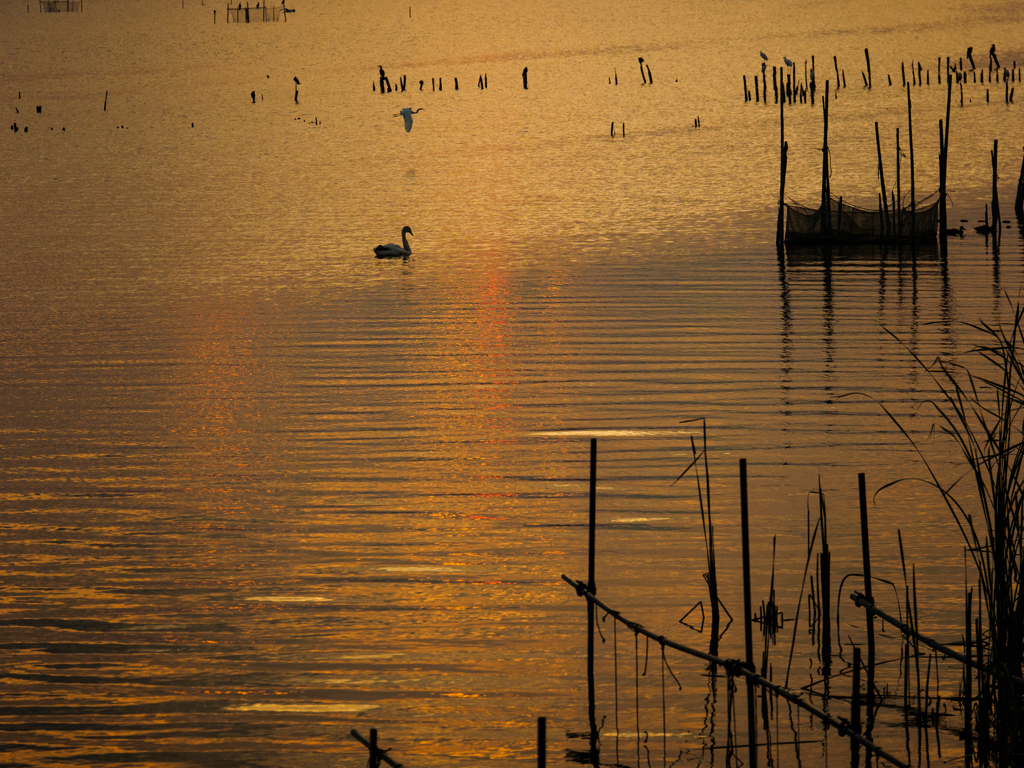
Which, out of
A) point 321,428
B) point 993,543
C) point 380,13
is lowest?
point 993,543

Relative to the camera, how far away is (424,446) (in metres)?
15.4

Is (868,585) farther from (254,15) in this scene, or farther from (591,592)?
(254,15)

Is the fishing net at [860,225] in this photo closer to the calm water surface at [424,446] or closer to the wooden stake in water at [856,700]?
the calm water surface at [424,446]

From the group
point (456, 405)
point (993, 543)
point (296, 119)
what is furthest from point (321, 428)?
point (296, 119)

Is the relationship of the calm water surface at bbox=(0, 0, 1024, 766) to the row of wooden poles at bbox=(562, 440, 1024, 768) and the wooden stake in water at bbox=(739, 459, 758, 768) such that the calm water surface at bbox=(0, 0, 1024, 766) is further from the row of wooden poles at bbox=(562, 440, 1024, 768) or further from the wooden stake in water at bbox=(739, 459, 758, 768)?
the wooden stake in water at bbox=(739, 459, 758, 768)

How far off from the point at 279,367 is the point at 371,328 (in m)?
3.86

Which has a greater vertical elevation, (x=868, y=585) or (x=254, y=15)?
(x=254, y=15)

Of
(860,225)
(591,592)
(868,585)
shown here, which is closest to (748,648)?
(868,585)

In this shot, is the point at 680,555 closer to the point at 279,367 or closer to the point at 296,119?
the point at 279,367

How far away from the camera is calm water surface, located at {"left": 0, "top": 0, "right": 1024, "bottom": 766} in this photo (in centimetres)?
860

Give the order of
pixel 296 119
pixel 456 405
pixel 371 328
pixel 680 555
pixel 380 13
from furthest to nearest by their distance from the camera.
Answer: pixel 380 13
pixel 296 119
pixel 371 328
pixel 456 405
pixel 680 555

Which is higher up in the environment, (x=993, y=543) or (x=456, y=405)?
(x=456, y=405)

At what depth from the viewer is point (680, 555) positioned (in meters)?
11.2

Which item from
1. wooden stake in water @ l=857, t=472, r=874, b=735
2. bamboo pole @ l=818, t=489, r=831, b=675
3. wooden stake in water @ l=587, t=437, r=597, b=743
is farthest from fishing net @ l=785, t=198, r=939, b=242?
wooden stake in water @ l=857, t=472, r=874, b=735
